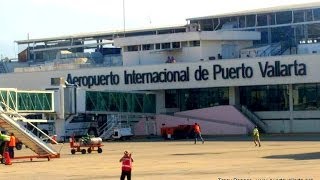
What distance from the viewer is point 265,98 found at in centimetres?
8731

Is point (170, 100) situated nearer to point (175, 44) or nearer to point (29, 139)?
point (175, 44)

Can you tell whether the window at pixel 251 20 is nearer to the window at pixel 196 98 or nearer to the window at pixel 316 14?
the window at pixel 316 14

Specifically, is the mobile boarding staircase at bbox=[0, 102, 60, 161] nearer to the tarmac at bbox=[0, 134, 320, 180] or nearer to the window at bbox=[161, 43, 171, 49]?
the tarmac at bbox=[0, 134, 320, 180]

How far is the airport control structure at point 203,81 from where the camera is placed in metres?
82.8

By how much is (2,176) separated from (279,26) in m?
64.9

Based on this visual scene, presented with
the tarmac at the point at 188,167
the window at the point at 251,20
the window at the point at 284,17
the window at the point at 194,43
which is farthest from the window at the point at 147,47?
the tarmac at the point at 188,167

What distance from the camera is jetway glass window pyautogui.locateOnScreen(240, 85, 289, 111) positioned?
86.2 meters

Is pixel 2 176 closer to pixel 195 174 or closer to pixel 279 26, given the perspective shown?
pixel 195 174

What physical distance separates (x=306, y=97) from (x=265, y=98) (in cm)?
491

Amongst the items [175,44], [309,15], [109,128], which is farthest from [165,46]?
[309,15]

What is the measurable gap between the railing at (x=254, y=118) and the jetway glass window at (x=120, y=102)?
435 inches

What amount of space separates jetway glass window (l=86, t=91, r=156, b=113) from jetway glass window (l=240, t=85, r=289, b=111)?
1113cm

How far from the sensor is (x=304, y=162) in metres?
37.6

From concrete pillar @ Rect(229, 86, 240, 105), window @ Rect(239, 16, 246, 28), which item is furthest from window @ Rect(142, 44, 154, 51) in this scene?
window @ Rect(239, 16, 246, 28)
